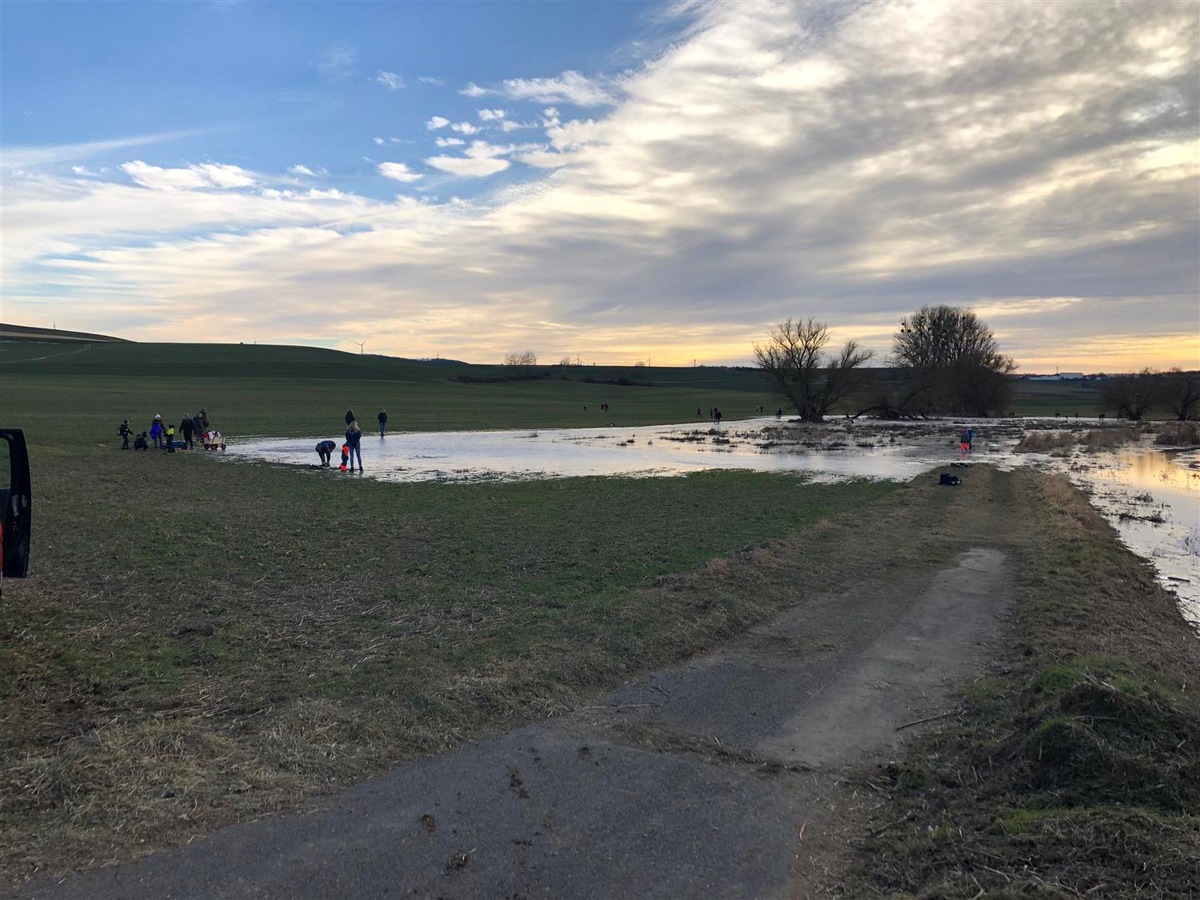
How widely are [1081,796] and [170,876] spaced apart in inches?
198

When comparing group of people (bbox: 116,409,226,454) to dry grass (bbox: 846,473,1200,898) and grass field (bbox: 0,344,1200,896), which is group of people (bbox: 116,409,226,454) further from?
dry grass (bbox: 846,473,1200,898)

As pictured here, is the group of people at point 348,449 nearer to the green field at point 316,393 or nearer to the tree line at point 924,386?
the green field at point 316,393

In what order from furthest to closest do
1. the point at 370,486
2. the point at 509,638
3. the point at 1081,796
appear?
the point at 370,486
the point at 509,638
the point at 1081,796

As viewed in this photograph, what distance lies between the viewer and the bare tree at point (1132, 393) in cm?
7056

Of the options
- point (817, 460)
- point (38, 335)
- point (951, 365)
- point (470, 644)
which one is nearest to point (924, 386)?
point (951, 365)

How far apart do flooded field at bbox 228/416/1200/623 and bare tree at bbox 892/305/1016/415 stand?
2553 cm

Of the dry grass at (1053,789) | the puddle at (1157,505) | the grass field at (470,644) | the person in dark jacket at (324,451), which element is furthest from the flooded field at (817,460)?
the dry grass at (1053,789)

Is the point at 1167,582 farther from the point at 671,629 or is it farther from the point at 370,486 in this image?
the point at 370,486

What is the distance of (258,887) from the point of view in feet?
13.1

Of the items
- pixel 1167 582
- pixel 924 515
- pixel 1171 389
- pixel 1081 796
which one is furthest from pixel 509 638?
pixel 1171 389

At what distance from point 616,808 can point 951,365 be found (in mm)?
86564

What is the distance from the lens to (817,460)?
111 ft

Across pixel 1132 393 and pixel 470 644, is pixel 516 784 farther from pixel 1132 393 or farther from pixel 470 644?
pixel 1132 393

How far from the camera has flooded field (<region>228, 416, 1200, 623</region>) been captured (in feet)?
58.9
